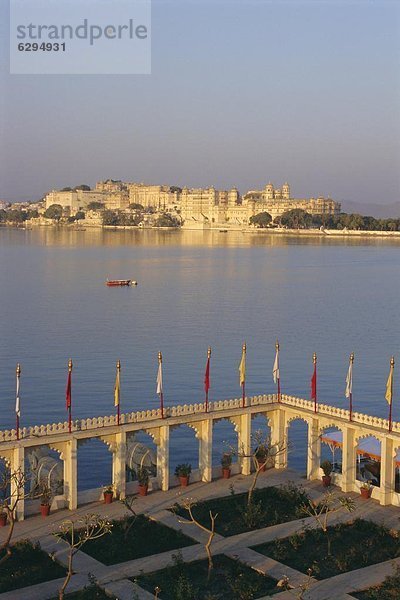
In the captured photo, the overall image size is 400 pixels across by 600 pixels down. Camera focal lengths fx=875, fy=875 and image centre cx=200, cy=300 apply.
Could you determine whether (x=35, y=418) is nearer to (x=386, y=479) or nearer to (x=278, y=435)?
(x=278, y=435)

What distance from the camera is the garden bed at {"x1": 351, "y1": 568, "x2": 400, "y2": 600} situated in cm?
1588

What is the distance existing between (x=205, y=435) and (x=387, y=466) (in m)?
4.82

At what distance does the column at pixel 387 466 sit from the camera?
70.6ft

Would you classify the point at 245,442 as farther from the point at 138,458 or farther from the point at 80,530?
the point at 80,530

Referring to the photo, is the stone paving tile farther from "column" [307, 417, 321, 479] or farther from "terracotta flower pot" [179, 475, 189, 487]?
"column" [307, 417, 321, 479]

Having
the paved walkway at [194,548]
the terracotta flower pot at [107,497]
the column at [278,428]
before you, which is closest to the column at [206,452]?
the paved walkway at [194,548]

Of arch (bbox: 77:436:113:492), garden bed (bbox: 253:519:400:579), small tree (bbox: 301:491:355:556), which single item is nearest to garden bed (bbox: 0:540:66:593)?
garden bed (bbox: 253:519:400:579)

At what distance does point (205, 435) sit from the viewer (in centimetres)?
2336

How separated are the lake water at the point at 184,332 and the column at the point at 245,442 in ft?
18.8

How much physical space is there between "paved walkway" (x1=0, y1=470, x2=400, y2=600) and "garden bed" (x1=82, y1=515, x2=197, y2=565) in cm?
22

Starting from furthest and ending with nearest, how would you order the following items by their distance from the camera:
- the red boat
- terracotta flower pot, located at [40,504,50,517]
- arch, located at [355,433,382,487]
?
the red boat → arch, located at [355,433,382,487] → terracotta flower pot, located at [40,504,50,517]

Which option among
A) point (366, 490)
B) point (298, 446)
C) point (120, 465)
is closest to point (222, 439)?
point (298, 446)

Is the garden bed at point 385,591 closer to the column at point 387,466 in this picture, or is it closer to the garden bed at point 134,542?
the garden bed at point 134,542

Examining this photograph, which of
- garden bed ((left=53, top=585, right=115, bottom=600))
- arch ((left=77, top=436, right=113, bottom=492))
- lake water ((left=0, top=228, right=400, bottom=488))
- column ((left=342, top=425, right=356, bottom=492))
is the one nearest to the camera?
garden bed ((left=53, top=585, right=115, bottom=600))
